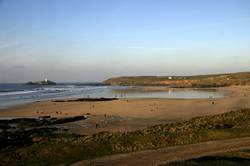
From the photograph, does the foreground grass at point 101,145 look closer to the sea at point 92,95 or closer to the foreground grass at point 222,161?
the foreground grass at point 222,161

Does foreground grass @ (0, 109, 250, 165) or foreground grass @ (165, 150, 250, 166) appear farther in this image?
foreground grass @ (0, 109, 250, 165)

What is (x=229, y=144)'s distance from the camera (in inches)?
688

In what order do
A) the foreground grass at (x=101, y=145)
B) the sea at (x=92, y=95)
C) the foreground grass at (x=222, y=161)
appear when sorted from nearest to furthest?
the foreground grass at (x=222, y=161), the foreground grass at (x=101, y=145), the sea at (x=92, y=95)

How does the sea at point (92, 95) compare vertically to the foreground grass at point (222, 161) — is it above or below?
below

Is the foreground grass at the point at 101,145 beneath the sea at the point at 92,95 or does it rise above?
above

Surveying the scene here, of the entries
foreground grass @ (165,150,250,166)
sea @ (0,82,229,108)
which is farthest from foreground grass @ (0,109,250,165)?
sea @ (0,82,229,108)

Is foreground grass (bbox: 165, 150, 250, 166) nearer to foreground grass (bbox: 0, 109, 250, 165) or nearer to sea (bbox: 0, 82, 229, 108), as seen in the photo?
foreground grass (bbox: 0, 109, 250, 165)

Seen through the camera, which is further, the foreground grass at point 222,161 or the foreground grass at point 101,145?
the foreground grass at point 101,145

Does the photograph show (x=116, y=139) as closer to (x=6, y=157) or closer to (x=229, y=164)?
(x=6, y=157)

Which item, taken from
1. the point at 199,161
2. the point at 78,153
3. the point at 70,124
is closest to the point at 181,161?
the point at 199,161

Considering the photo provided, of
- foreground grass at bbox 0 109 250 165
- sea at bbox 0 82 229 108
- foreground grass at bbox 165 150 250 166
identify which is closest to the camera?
foreground grass at bbox 165 150 250 166

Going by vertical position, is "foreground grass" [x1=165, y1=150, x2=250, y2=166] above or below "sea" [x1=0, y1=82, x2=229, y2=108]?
above

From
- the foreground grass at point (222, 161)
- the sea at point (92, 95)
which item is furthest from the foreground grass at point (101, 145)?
the sea at point (92, 95)

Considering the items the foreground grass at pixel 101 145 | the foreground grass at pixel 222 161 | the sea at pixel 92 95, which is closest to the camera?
the foreground grass at pixel 222 161
